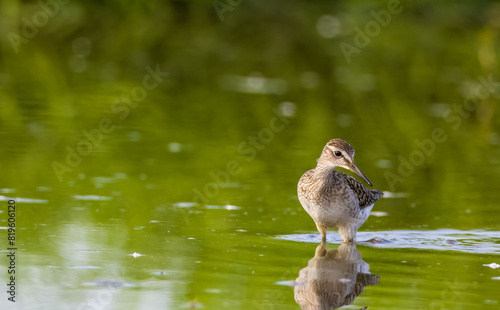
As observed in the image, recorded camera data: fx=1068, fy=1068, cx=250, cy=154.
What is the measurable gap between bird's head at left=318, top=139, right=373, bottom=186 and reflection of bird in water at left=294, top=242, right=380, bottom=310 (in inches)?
27.7

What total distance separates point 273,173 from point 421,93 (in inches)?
347

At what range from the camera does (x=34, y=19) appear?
28062mm

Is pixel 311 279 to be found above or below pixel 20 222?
below

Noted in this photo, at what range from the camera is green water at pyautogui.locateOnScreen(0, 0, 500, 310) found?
7.79m

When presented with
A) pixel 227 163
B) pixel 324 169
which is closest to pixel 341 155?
pixel 324 169

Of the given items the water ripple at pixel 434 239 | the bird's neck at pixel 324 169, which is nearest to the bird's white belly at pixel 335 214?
the water ripple at pixel 434 239

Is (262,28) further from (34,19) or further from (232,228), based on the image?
(232,228)

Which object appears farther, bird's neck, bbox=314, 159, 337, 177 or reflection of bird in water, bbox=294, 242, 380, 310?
bird's neck, bbox=314, 159, 337, 177

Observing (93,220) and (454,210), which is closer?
(93,220)

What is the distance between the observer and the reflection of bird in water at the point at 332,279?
24.1 ft

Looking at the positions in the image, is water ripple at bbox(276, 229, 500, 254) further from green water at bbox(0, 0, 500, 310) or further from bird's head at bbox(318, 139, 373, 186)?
bird's head at bbox(318, 139, 373, 186)

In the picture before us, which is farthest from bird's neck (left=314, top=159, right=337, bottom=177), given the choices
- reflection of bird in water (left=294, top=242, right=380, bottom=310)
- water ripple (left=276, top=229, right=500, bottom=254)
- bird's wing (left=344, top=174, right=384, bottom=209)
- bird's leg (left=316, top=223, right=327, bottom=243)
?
reflection of bird in water (left=294, top=242, right=380, bottom=310)

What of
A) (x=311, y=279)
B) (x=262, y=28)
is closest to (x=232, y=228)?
(x=311, y=279)

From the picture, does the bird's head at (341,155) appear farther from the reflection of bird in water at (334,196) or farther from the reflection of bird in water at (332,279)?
the reflection of bird in water at (332,279)
